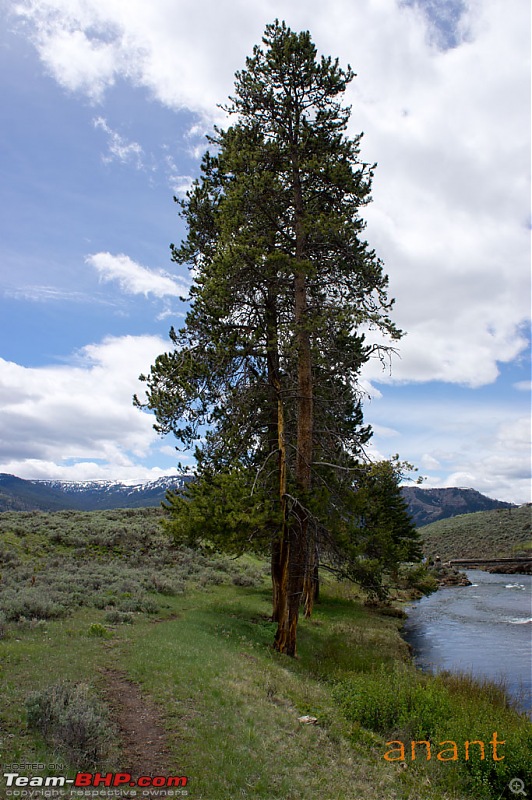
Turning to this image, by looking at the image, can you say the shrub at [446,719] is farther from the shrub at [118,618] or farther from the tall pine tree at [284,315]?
the shrub at [118,618]

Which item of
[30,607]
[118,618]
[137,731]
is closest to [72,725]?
[137,731]

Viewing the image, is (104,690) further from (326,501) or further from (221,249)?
(221,249)

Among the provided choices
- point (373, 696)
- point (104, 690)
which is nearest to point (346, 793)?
point (373, 696)

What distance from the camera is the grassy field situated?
6438 mm

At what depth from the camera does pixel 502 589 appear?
1559 inches

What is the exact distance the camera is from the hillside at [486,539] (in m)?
73.4

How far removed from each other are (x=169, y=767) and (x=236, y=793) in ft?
3.32

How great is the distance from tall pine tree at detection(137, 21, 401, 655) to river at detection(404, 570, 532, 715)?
7342mm

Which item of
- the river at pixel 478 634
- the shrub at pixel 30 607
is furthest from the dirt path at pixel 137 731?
the river at pixel 478 634

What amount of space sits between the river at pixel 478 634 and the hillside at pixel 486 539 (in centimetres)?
3735

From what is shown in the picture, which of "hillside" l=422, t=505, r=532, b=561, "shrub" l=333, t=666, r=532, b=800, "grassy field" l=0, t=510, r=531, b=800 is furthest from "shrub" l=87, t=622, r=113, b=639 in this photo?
"hillside" l=422, t=505, r=532, b=561

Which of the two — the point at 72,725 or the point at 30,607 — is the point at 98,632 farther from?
the point at 72,725

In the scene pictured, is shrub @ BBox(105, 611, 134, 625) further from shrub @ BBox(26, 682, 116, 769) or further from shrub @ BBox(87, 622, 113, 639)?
→ shrub @ BBox(26, 682, 116, 769)

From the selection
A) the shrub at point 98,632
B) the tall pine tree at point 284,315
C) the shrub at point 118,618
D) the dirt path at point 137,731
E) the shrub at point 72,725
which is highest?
the tall pine tree at point 284,315
